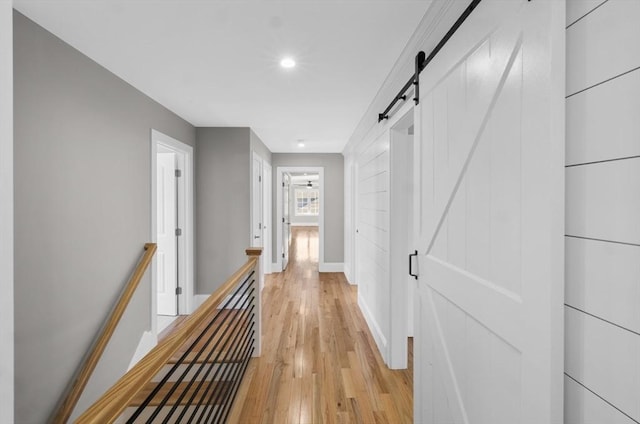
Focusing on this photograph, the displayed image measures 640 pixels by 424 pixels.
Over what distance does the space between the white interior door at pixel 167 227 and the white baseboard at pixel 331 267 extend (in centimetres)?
283

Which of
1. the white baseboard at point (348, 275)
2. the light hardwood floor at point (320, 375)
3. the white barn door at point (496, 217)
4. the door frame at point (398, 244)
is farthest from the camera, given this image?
the white baseboard at point (348, 275)

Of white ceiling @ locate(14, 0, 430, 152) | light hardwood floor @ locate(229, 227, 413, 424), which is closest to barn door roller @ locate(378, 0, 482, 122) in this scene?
white ceiling @ locate(14, 0, 430, 152)

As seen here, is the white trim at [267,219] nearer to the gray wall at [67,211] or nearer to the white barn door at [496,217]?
the gray wall at [67,211]

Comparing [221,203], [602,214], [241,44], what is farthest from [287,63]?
[221,203]

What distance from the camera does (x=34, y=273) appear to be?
1.66 m

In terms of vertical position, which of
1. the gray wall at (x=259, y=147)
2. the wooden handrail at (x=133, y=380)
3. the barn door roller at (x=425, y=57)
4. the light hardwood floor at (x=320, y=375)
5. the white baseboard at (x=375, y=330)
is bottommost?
the light hardwood floor at (x=320, y=375)

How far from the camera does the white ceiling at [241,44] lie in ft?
5.05

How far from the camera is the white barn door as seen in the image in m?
0.75

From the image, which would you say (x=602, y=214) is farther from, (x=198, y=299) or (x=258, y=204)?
(x=258, y=204)

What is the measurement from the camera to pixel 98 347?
7.03ft

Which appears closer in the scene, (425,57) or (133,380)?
(133,380)

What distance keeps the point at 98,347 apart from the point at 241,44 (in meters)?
2.29

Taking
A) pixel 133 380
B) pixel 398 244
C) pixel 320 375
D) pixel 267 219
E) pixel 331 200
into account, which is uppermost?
pixel 331 200

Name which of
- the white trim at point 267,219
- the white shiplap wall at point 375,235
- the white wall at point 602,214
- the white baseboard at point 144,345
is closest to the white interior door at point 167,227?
the white baseboard at point 144,345
